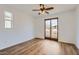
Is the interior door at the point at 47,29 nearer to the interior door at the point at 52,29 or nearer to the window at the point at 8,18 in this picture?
the interior door at the point at 52,29

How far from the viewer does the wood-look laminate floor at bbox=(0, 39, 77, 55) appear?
143 cm

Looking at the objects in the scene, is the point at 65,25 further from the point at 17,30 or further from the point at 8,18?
the point at 8,18

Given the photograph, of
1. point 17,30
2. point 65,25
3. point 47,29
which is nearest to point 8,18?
Result: point 17,30

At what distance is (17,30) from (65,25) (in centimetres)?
86

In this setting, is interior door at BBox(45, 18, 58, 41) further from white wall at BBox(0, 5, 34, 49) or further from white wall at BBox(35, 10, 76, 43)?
white wall at BBox(0, 5, 34, 49)

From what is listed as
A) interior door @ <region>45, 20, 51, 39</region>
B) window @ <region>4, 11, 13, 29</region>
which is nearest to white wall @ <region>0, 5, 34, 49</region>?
window @ <region>4, 11, 13, 29</region>

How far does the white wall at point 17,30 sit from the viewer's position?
4.72 feet
